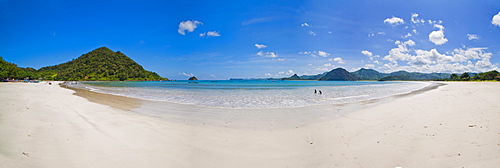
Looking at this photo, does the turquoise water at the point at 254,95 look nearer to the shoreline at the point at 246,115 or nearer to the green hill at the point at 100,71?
the shoreline at the point at 246,115

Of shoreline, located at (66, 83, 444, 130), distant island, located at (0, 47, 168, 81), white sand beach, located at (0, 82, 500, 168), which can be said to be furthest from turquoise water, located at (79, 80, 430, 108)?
distant island, located at (0, 47, 168, 81)

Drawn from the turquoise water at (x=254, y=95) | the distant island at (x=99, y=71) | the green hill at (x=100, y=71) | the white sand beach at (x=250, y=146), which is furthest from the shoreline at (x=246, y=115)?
the green hill at (x=100, y=71)

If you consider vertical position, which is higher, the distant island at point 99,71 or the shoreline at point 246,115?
the distant island at point 99,71

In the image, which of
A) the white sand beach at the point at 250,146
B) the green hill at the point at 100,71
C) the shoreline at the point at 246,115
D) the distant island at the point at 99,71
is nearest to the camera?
the white sand beach at the point at 250,146

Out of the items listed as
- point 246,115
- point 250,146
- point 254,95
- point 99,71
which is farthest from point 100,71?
point 250,146

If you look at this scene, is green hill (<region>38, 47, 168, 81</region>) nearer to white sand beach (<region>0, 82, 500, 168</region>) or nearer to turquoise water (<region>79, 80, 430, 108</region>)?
turquoise water (<region>79, 80, 430, 108</region>)

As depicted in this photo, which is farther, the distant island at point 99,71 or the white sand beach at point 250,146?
the distant island at point 99,71

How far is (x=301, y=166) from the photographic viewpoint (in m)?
3.23

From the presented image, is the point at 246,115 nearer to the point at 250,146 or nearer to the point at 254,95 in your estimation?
the point at 250,146

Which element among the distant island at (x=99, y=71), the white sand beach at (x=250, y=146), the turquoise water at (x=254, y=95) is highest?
the distant island at (x=99, y=71)

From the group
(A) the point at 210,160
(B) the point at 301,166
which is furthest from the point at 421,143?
(A) the point at 210,160

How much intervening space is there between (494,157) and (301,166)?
3393 mm

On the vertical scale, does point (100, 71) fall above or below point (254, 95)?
above

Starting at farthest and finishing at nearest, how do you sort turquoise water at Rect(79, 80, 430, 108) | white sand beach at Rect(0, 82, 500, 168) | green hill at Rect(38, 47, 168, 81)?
green hill at Rect(38, 47, 168, 81) → turquoise water at Rect(79, 80, 430, 108) → white sand beach at Rect(0, 82, 500, 168)
